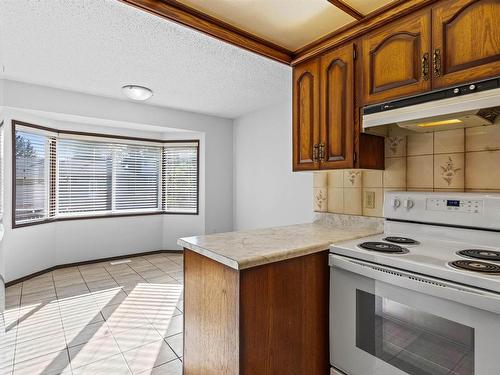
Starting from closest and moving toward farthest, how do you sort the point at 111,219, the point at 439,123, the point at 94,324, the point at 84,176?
1. the point at 439,123
2. the point at 94,324
3. the point at 84,176
4. the point at 111,219

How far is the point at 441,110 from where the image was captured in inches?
53.9

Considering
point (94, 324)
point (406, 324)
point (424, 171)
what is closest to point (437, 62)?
point (424, 171)

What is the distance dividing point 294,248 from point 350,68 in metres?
1.26

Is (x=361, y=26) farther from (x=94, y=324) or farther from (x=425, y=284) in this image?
(x=94, y=324)

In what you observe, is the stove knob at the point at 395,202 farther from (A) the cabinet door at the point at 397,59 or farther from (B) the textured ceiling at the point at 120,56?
(B) the textured ceiling at the point at 120,56

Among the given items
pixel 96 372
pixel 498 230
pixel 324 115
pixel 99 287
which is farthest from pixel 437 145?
pixel 99 287

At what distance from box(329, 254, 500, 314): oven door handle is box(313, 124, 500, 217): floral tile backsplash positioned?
79cm

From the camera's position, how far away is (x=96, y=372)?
178 centimetres

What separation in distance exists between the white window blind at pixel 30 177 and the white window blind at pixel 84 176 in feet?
0.72

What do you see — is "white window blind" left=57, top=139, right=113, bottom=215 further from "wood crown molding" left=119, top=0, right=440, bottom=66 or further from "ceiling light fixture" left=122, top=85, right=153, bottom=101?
"wood crown molding" left=119, top=0, right=440, bottom=66

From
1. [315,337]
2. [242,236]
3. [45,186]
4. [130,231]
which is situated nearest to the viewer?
[315,337]

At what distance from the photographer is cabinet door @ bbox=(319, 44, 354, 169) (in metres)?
1.83

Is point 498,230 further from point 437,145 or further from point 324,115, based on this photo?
point 324,115

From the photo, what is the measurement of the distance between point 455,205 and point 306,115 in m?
1.13
